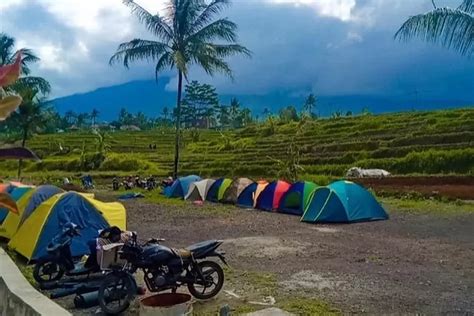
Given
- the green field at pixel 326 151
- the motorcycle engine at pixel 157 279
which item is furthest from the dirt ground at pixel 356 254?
the green field at pixel 326 151

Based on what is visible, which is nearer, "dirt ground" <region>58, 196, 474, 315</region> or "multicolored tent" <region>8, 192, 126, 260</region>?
"dirt ground" <region>58, 196, 474, 315</region>

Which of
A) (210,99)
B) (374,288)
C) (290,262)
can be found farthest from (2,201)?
(210,99)

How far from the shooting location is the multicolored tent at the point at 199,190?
58.0 feet

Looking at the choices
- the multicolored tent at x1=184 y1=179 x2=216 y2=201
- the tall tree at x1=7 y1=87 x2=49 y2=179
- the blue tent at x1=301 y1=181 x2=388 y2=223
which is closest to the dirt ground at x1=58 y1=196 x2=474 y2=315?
the blue tent at x1=301 y1=181 x2=388 y2=223

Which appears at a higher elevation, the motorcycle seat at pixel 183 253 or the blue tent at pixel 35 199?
the blue tent at pixel 35 199

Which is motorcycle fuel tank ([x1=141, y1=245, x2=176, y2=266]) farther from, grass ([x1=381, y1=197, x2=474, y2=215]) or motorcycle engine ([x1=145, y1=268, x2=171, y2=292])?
grass ([x1=381, y1=197, x2=474, y2=215])

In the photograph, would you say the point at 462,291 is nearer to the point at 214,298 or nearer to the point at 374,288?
the point at 374,288

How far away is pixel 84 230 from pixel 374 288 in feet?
13.7

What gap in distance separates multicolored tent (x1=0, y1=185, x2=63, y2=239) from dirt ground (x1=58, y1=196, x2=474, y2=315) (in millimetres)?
2159

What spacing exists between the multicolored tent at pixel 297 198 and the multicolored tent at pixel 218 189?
322 centimetres

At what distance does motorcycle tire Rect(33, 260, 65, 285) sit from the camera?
661 cm

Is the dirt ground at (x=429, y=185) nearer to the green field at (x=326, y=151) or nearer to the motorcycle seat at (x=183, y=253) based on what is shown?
the green field at (x=326, y=151)

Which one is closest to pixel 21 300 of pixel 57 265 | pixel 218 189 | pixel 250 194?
pixel 57 265

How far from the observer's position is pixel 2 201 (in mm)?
1409
